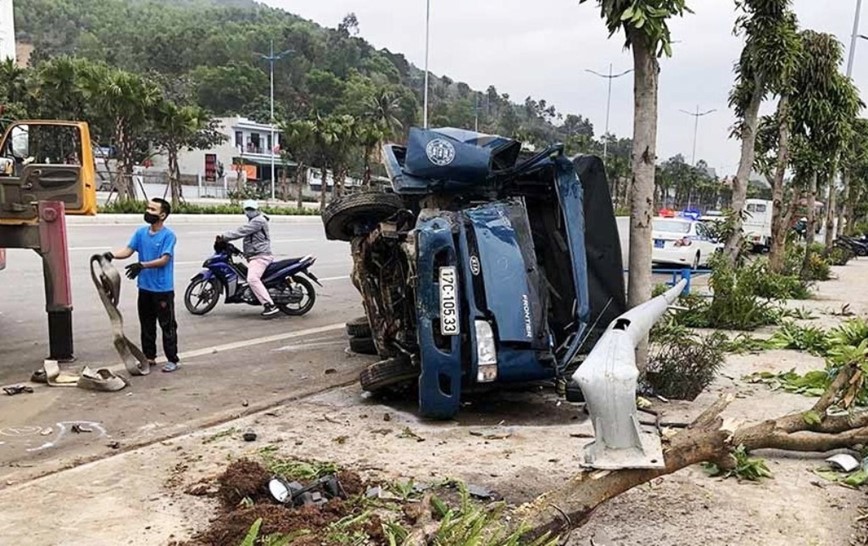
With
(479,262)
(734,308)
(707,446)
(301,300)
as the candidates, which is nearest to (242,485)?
(479,262)

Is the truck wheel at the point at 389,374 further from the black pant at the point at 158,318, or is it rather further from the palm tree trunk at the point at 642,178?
the black pant at the point at 158,318

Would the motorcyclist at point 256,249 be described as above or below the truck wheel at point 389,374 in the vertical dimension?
above

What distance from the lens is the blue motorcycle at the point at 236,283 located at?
10.3m

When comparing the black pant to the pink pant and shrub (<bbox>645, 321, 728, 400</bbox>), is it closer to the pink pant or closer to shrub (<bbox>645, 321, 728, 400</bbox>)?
the pink pant

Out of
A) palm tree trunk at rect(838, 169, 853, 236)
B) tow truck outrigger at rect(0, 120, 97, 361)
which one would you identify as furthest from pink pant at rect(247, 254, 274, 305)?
palm tree trunk at rect(838, 169, 853, 236)

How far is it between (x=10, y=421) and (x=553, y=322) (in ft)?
14.0

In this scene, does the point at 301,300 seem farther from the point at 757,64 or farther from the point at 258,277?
the point at 757,64

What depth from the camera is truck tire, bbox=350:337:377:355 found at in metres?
8.39

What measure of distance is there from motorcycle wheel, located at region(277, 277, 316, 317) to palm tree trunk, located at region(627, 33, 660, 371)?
5185 mm

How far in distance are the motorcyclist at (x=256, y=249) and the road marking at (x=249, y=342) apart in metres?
0.90

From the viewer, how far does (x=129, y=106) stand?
33344mm

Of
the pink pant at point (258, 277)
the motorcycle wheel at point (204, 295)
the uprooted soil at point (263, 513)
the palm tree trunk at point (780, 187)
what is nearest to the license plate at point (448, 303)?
the uprooted soil at point (263, 513)

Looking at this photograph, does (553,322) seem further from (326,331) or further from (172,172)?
(172,172)

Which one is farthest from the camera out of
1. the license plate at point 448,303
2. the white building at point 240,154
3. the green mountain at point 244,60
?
the green mountain at point 244,60
